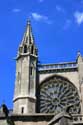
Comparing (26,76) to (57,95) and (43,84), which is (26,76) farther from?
(57,95)

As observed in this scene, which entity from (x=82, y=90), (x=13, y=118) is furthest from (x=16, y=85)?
(x=13, y=118)

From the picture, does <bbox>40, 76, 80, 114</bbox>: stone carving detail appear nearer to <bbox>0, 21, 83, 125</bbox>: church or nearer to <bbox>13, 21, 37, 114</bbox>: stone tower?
<bbox>0, 21, 83, 125</bbox>: church

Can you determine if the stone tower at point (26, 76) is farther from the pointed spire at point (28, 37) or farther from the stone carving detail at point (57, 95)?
the stone carving detail at point (57, 95)

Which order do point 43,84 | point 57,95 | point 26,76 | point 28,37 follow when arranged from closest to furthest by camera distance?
1. point 26,76
2. point 57,95
3. point 43,84
4. point 28,37

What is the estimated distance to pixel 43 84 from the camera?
29.4 m

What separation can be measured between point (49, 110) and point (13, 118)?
16.3 metres

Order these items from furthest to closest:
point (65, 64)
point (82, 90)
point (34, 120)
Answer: point (65, 64) → point (82, 90) → point (34, 120)

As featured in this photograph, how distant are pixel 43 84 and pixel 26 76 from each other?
187cm

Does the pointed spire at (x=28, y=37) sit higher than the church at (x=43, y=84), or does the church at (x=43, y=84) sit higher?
the pointed spire at (x=28, y=37)

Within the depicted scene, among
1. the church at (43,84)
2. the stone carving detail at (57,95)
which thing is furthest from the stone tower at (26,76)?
the stone carving detail at (57,95)

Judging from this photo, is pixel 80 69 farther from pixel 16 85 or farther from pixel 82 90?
pixel 16 85

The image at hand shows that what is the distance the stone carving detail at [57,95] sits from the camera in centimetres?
2798

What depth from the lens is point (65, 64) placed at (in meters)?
30.2

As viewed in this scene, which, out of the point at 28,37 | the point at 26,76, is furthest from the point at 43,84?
the point at 28,37
